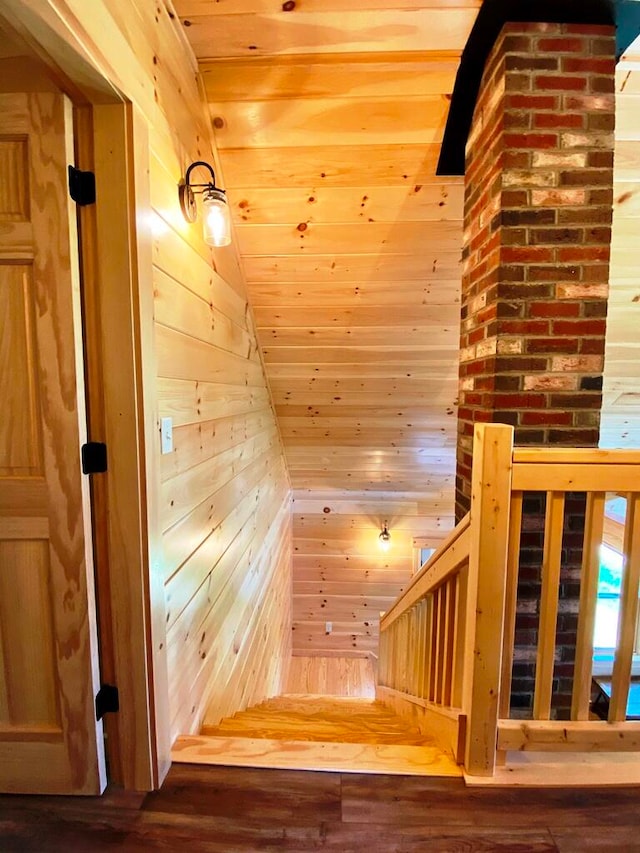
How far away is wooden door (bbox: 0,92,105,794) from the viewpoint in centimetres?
100

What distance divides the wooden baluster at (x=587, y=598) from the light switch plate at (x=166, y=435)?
130 cm

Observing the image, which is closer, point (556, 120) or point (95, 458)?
point (95, 458)

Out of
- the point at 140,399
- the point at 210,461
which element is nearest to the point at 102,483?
the point at 140,399

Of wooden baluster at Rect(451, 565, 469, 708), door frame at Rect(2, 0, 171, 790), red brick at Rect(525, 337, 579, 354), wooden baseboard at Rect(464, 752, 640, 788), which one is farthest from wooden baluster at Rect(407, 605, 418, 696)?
red brick at Rect(525, 337, 579, 354)

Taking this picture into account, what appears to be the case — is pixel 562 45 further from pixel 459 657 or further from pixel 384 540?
pixel 384 540

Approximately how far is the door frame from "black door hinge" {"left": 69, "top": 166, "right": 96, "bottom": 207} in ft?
0.07

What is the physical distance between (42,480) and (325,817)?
1.24m

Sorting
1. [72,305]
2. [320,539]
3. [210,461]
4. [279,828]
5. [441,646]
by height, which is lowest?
[320,539]

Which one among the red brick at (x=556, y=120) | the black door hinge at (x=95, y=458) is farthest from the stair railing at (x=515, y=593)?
the red brick at (x=556, y=120)

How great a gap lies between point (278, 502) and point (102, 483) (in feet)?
9.26

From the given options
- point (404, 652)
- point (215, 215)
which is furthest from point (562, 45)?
point (404, 652)

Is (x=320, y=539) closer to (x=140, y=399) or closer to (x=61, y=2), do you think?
(x=140, y=399)

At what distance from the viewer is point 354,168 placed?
1901 mm

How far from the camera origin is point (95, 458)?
109 centimetres
